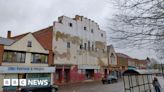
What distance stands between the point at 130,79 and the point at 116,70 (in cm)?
4071

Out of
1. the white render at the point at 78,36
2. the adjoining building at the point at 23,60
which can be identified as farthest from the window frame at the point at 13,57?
the white render at the point at 78,36

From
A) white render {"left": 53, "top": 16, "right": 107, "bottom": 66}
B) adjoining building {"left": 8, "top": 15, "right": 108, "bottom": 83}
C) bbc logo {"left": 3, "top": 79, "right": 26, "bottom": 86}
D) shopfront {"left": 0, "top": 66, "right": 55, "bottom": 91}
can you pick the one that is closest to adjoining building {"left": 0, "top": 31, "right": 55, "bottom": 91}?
shopfront {"left": 0, "top": 66, "right": 55, "bottom": 91}

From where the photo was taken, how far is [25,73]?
102 ft

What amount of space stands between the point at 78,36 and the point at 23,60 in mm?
15763

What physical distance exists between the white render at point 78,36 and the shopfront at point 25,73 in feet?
9.50

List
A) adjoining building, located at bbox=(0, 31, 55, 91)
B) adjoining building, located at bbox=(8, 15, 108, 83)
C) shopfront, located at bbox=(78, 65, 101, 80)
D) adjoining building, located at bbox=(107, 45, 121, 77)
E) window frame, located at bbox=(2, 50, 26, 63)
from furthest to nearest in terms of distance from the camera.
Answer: adjoining building, located at bbox=(107, 45, 121, 77) → shopfront, located at bbox=(78, 65, 101, 80) → adjoining building, located at bbox=(8, 15, 108, 83) → window frame, located at bbox=(2, 50, 26, 63) → adjoining building, located at bbox=(0, 31, 55, 91)

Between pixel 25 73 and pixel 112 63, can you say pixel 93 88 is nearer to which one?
pixel 25 73

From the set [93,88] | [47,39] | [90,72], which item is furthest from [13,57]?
[90,72]

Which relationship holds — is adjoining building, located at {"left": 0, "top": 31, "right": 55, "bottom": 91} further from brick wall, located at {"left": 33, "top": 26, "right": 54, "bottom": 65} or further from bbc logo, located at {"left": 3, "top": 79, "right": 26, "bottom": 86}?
brick wall, located at {"left": 33, "top": 26, "right": 54, "bottom": 65}

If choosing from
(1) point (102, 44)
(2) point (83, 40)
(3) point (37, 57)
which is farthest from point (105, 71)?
(3) point (37, 57)

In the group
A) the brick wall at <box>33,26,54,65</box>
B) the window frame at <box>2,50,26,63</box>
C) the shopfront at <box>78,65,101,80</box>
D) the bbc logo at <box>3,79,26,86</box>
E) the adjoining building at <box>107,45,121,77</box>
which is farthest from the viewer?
the adjoining building at <box>107,45,121,77</box>

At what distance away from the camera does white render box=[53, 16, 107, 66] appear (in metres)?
38.6

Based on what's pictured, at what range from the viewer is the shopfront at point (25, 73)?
1110 inches

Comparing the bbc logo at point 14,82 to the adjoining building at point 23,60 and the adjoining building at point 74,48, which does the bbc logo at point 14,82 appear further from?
the adjoining building at point 74,48
